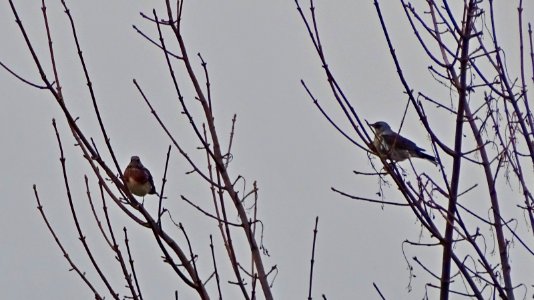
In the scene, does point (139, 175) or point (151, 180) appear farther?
point (151, 180)

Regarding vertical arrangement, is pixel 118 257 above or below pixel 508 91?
below

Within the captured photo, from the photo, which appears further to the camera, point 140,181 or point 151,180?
point 151,180

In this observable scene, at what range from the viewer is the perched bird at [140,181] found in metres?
7.81

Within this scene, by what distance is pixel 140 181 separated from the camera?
7.90 meters

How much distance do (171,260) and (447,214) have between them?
A: 98cm

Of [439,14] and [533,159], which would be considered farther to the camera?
[439,14]

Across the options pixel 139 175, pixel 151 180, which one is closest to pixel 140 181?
pixel 139 175

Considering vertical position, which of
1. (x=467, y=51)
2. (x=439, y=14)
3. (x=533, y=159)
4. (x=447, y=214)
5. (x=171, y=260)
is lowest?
(x=171, y=260)

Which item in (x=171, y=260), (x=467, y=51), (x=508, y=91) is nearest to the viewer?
(x=171, y=260)

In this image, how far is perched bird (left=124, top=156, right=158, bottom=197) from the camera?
7.81 metres

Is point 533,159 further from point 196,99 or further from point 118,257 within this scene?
point 118,257

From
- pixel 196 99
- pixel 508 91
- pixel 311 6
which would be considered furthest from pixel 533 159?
pixel 196 99

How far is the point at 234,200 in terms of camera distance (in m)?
3.30

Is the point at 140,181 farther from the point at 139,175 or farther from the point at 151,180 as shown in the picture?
the point at 151,180
